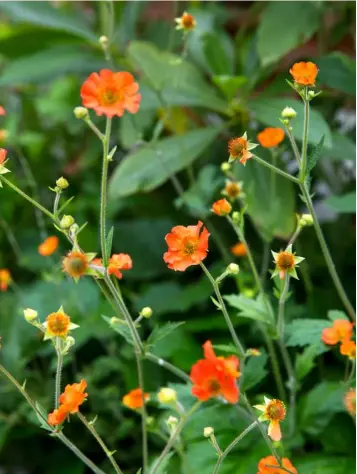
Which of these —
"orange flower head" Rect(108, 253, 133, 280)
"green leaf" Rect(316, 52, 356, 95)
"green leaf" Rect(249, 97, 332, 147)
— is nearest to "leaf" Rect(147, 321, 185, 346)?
"orange flower head" Rect(108, 253, 133, 280)

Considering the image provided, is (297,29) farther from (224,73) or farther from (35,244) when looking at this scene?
(35,244)

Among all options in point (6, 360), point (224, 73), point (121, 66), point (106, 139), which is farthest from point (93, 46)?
point (106, 139)

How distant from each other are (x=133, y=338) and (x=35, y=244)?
723 millimetres

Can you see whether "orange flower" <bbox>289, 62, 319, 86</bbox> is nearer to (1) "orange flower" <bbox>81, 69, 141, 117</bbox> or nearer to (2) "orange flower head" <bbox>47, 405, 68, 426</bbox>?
(1) "orange flower" <bbox>81, 69, 141, 117</bbox>

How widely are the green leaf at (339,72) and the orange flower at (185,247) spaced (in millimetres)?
503

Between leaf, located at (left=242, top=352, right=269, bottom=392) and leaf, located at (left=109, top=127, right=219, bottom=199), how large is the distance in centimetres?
31

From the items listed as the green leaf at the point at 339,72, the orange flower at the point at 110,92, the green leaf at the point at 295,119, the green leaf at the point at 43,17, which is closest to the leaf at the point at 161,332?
the orange flower at the point at 110,92

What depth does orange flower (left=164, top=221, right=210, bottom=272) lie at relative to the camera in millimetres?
420

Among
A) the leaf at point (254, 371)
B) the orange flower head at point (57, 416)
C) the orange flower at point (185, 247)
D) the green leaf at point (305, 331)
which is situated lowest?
the leaf at point (254, 371)

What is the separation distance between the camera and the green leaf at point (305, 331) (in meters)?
0.61

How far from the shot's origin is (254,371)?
0.59m

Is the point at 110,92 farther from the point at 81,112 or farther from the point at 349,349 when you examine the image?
the point at 349,349

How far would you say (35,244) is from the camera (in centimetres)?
117

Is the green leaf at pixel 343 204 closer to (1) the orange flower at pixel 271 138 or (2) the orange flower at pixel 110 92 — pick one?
(1) the orange flower at pixel 271 138
